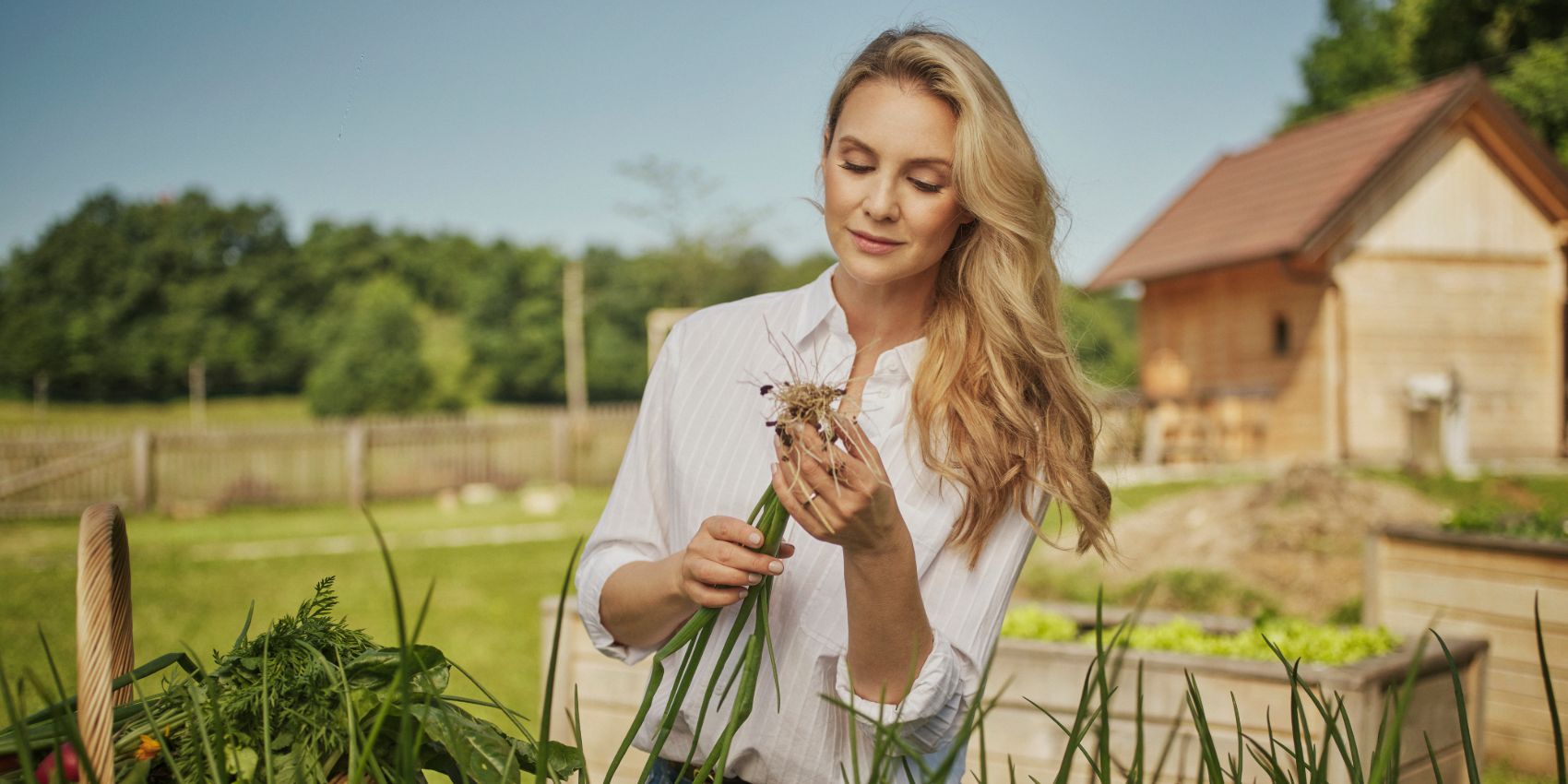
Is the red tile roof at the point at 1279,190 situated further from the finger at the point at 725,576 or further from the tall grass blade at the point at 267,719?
the tall grass blade at the point at 267,719

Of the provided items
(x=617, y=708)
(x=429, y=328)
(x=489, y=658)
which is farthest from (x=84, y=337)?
(x=617, y=708)

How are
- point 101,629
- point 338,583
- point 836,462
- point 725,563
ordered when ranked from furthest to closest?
point 338,583, point 725,563, point 836,462, point 101,629

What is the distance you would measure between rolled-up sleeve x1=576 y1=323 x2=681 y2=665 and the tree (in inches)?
1474

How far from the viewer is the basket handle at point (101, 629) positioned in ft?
2.66

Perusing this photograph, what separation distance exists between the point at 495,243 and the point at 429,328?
5.24 metres

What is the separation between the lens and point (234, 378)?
130ft

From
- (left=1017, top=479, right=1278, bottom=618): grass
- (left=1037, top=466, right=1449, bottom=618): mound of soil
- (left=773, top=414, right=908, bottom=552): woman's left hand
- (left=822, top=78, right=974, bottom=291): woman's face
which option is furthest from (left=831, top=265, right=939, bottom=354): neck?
(left=1037, top=466, right=1449, bottom=618): mound of soil

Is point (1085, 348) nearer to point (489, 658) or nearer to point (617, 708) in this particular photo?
point (617, 708)

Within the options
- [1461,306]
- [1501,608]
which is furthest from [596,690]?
[1461,306]

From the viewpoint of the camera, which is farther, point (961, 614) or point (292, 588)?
point (292, 588)

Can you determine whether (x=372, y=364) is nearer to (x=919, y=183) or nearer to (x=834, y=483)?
(x=919, y=183)

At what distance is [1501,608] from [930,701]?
12.9 feet

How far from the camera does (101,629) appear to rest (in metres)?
0.90

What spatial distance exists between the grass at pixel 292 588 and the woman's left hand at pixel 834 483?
3.68 metres
